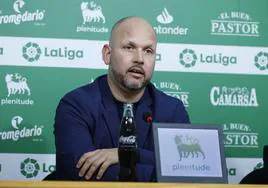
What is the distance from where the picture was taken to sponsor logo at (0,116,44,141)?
3266 millimetres

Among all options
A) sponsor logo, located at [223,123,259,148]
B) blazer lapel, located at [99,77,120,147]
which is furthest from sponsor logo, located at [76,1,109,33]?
sponsor logo, located at [223,123,259,148]

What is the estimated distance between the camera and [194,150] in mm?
1892

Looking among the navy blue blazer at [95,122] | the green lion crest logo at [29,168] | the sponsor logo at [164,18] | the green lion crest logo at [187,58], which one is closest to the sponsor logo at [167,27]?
the sponsor logo at [164,18]

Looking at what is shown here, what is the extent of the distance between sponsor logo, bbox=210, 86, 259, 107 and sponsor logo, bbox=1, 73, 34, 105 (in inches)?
44.5

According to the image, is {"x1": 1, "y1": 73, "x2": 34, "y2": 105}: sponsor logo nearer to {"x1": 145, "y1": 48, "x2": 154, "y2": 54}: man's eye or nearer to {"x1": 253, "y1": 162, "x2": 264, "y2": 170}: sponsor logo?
{"x1": 145, "y1": 48, "x2": 154, "y2": 54}: man's eye

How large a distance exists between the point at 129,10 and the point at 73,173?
1515mm

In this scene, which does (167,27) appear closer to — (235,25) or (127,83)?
(235,25)

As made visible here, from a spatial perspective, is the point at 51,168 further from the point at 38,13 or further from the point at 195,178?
the point at 195,178

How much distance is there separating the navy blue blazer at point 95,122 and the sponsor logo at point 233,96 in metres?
0.76

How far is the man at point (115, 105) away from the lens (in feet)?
7.55

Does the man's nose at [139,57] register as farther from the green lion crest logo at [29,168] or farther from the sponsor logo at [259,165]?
the sponsor logo at [259,165]

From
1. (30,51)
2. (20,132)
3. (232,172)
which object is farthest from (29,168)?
(232,172)

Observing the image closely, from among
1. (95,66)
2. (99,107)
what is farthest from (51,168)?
(99,107)

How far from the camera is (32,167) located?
3291 mm
